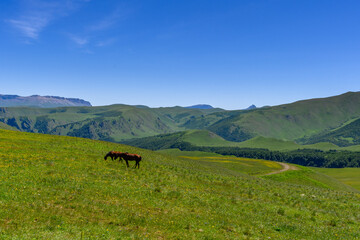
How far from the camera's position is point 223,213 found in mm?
23406

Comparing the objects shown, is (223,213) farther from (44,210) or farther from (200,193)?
(44,210)

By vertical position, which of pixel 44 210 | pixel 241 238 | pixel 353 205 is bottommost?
pixel 353 205

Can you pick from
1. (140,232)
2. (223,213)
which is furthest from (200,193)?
(140,232)

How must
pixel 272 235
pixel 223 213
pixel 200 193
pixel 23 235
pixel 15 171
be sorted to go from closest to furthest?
pixel 23 235
pixel 272 235
pixel 223 213
pixel 15 171
pixel 200 193

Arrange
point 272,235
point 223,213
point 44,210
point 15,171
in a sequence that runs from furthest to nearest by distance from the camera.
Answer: point 15,171
point 223,213
point 272,235
point 44,210

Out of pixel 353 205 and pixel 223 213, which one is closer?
pixel 223 213

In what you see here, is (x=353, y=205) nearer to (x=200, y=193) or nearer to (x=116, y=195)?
(x=200, y=193)

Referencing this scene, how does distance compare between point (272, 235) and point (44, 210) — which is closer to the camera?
point (44, 210)

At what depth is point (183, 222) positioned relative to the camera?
1944 cm

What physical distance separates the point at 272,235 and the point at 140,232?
34.3ft

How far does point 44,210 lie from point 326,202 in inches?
1420

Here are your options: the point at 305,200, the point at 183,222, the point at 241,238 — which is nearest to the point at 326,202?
the point at 305,200

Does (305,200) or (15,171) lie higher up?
(15,171)

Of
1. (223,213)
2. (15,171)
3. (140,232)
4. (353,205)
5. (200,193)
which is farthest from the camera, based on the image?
(353,205)
